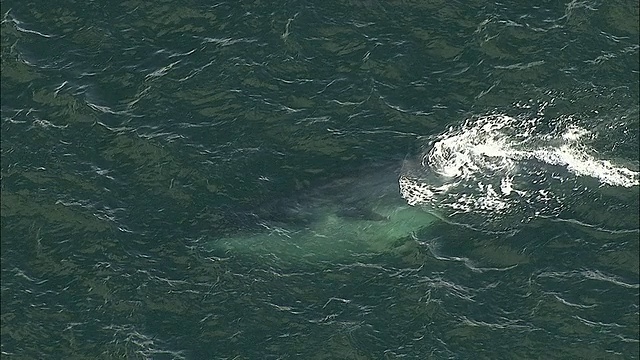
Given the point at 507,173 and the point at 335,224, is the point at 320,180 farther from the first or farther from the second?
the point at 507,173

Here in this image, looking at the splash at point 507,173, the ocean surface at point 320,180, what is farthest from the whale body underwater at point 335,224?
the splash at point 507,173

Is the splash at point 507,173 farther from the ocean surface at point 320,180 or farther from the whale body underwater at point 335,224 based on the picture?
the whale body underwater at point 335,224

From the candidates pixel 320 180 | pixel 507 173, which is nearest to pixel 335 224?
pixel 320 180

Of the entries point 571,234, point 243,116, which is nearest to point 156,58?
point 243,116

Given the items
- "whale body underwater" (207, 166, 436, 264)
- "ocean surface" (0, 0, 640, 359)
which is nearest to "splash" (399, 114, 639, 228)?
"ocean surface" (0, 0, 640, 359)

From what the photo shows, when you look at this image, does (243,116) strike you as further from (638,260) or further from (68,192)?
(638,260)

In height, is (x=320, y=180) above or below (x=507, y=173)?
below
